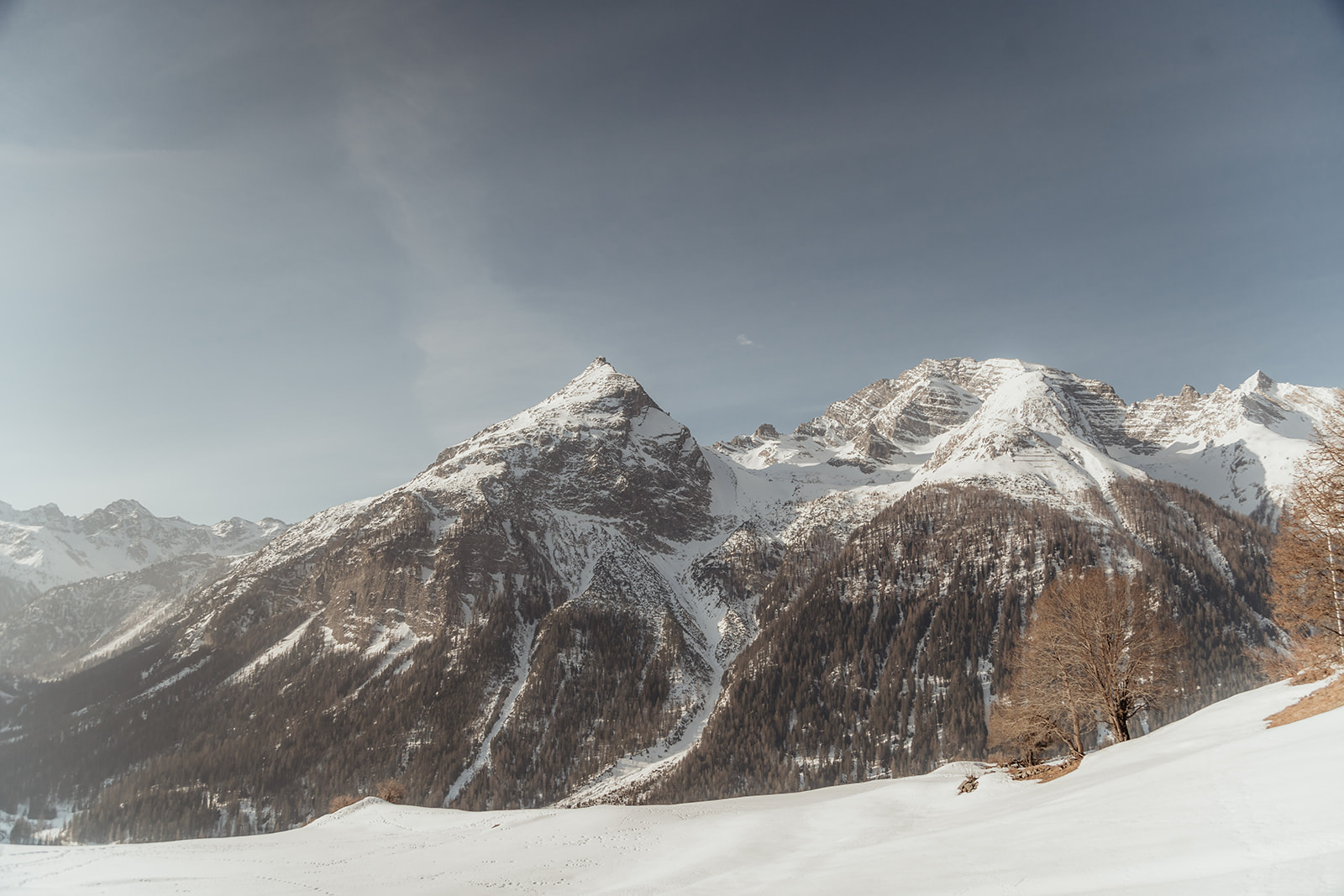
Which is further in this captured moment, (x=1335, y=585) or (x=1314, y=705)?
(x=1335, y=585)

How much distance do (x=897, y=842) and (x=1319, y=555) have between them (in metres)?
19.3

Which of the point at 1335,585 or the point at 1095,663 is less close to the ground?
the point at 1335,585

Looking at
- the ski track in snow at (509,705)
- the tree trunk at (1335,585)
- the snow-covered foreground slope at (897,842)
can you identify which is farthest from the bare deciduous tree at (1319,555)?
the ski track in snow at (509,705)

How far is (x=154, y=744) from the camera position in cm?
18212

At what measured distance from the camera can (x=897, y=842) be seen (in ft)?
66.3

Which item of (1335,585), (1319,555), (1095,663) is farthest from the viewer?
(1095,663)

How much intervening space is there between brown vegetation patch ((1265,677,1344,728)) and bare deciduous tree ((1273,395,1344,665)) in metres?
2.95

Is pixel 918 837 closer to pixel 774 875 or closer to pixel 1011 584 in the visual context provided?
pixel 774 875

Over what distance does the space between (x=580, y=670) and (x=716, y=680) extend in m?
41.2

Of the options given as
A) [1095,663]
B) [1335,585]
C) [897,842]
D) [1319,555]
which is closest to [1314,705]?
[1335,585]

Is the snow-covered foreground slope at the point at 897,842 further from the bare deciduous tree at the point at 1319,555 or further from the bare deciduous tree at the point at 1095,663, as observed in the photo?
the bare deciduous tree at the point at 1095,663

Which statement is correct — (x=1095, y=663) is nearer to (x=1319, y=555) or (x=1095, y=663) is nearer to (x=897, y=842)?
(x=1319, y=555)

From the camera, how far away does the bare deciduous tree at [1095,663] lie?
33.8m

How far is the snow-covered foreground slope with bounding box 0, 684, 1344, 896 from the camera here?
10.8 metres
